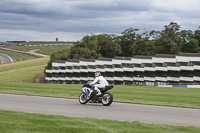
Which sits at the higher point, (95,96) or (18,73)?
(95,96)

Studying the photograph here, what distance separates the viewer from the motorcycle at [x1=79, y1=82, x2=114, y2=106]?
882 inches

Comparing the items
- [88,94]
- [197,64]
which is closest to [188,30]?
[197,64]

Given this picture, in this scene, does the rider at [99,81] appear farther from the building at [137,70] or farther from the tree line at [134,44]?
the tree line at [134,44]

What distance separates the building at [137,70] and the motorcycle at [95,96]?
6062cm

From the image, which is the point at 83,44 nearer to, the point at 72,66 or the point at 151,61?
the point at 72,66

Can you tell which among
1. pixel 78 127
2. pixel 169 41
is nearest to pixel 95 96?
pixel 78 127

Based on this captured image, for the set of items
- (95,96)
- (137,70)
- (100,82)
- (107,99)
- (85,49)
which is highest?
(85,49)

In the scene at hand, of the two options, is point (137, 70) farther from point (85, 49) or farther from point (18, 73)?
point (18, 73)

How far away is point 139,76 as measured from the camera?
104 m

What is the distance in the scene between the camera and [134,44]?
478ft

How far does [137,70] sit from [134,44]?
1712 inches

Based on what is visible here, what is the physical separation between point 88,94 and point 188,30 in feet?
456

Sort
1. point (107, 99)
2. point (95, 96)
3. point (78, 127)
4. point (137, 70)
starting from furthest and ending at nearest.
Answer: point (137, 70), point (95, 96), point (107, 99), point (78, 127)

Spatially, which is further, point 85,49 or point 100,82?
point 85,49
